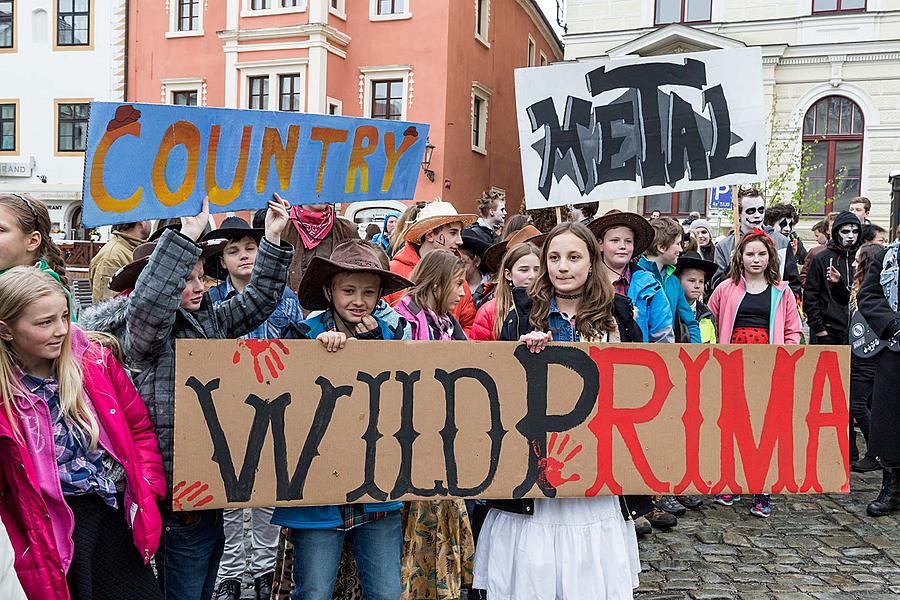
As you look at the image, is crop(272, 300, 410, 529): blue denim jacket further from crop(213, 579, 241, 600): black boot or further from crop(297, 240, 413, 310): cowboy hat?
crop(213, 579, 241, 600): black boot

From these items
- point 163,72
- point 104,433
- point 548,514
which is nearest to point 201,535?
point 104,433

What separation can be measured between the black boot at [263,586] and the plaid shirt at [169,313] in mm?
1443

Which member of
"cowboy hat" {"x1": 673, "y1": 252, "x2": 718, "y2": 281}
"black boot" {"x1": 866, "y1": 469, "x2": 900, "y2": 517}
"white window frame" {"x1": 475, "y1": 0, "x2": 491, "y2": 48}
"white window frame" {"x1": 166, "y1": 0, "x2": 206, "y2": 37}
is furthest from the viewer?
"white window frame" {"x1": 475, "y1": 0, "x2": 491, "y2": 48}

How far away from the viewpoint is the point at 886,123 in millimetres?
19891

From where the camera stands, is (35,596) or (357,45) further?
(357,45)

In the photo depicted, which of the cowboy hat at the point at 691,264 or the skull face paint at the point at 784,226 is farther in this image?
the skull face paint at the point at 784,226

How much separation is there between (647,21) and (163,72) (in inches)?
580

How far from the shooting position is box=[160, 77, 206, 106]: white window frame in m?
24.4

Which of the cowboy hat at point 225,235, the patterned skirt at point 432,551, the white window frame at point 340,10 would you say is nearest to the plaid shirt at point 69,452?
the cowboy hat at point 225,235

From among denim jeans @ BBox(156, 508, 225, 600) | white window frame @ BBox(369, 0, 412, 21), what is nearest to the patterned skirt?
denim jeans @ BBox(156, 508, 225, 600)

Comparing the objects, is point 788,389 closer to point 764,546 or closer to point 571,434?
point 571,434

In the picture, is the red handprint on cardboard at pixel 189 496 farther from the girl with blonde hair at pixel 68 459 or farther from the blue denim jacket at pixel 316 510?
the blue denim jacket at pixel 316 510

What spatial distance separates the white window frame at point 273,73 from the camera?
22.7 m

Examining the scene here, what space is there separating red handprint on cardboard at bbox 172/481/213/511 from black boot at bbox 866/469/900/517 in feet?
16.1
